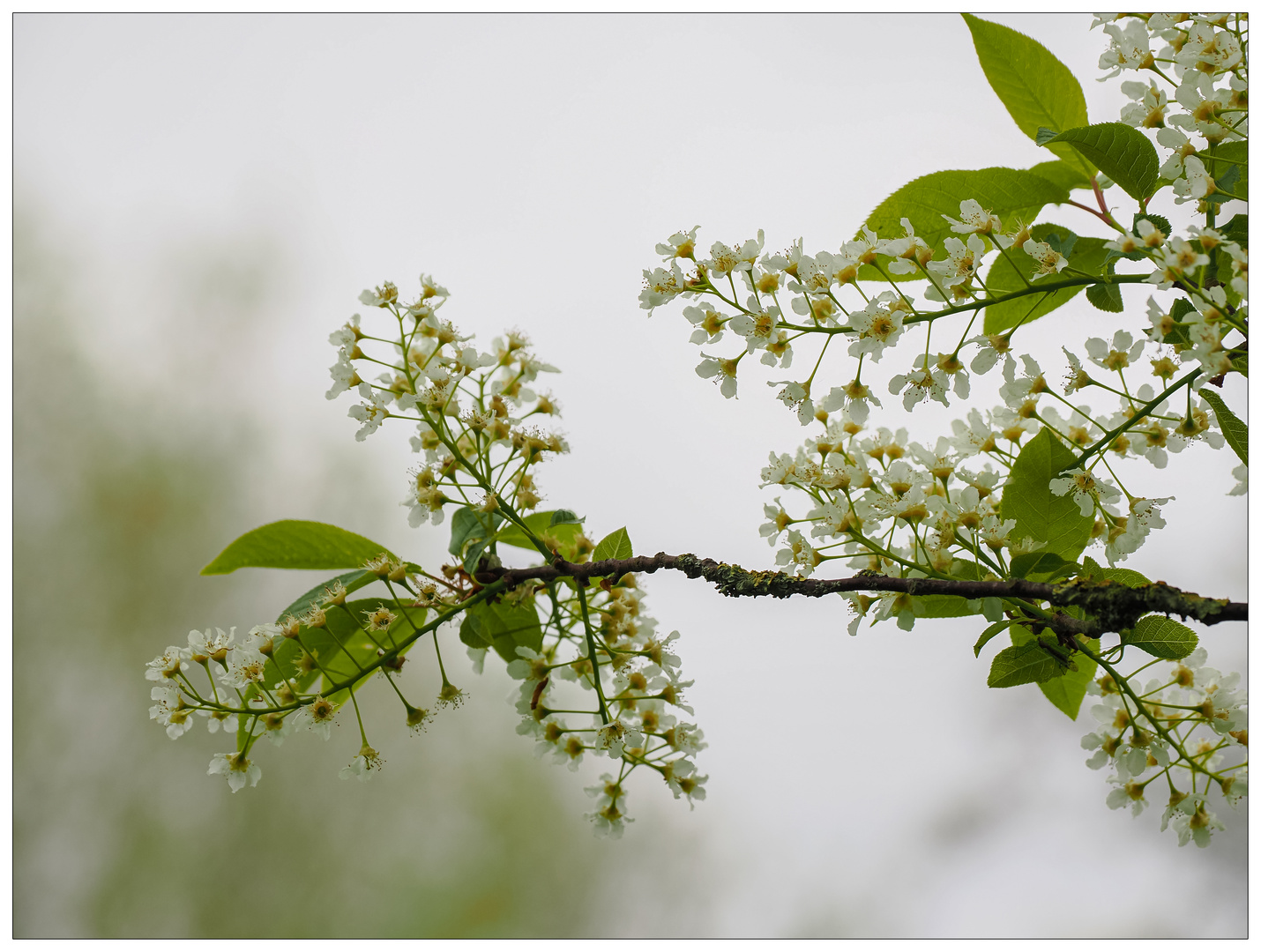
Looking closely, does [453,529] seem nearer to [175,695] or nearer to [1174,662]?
[175,695]

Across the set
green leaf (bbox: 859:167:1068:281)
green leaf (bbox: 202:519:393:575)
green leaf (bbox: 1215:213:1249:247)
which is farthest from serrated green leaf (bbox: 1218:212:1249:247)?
green leaf (bbox: 202:519:393:575)

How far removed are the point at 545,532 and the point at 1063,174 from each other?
1.42 ft

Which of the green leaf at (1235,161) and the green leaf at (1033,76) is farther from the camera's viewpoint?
the green leaf at (1033,76)

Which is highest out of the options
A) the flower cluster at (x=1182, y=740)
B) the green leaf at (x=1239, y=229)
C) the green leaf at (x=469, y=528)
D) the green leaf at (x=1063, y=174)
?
the green leaf at (x=1063, y=174)

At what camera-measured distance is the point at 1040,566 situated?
50cm

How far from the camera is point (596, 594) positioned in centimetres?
61

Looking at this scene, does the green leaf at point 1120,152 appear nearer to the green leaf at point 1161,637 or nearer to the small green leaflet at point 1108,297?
the small green leaflet at point 1108,297

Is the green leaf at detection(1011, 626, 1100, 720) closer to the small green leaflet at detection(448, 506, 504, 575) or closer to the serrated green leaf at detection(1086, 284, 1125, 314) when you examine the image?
the serrated green leaf at detection(1086, 284, 1125, 314)

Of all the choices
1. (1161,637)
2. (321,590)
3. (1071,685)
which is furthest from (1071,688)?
(321,590)

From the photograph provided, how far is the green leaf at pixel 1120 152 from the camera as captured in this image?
482mm

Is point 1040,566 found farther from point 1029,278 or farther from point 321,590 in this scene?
point 321,590

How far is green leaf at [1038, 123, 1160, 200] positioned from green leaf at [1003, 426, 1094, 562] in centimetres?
15

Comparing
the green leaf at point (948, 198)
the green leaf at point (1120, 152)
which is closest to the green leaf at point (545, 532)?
the green leaf at point (948, 198)

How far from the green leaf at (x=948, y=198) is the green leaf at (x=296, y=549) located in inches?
15.3
